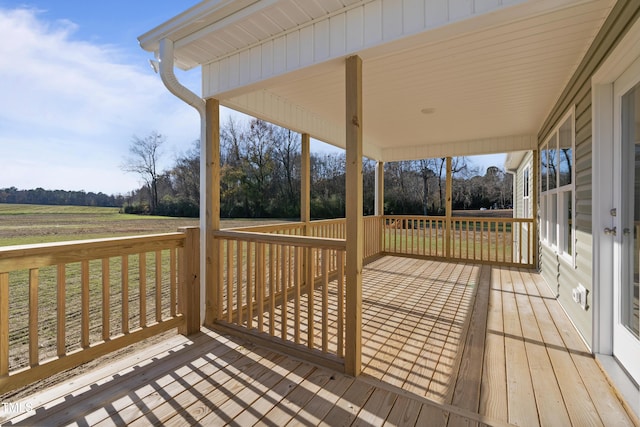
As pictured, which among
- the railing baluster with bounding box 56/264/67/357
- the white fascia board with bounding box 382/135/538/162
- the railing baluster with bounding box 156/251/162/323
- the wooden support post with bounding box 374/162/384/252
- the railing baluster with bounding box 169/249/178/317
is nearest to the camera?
the railing baluster with bounding box 56/264/67/357

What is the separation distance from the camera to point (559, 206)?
3471 millimetres

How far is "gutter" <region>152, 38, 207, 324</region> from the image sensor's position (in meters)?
2.33

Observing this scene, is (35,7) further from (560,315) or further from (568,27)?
(560,315)

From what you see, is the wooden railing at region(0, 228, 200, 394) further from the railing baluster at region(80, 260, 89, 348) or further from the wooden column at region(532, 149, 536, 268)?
the wooden column at region(532, 149, 536, 268)

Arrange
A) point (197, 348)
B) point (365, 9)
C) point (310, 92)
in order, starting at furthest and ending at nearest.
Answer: point (310, 92), point (197, 348), point (365, 9)

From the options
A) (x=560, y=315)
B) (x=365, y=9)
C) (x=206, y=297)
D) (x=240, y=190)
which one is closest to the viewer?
(x=365, y=9)

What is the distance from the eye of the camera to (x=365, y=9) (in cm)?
188

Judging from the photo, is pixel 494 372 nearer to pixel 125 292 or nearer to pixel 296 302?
pixel 296 302

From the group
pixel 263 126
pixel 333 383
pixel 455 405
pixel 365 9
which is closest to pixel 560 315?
pixel 455 405

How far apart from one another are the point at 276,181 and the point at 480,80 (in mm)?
10901

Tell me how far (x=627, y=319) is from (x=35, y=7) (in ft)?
22.6

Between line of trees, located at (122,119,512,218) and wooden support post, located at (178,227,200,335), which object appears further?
line of trees, located at (122,119,512,218)

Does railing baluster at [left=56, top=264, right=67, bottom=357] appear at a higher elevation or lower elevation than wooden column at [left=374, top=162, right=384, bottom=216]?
lower

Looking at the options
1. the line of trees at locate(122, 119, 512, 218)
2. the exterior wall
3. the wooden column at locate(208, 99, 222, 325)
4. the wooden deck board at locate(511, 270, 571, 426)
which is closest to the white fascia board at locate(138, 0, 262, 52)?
the wooden column at locate(208, 99, 222, 325)
